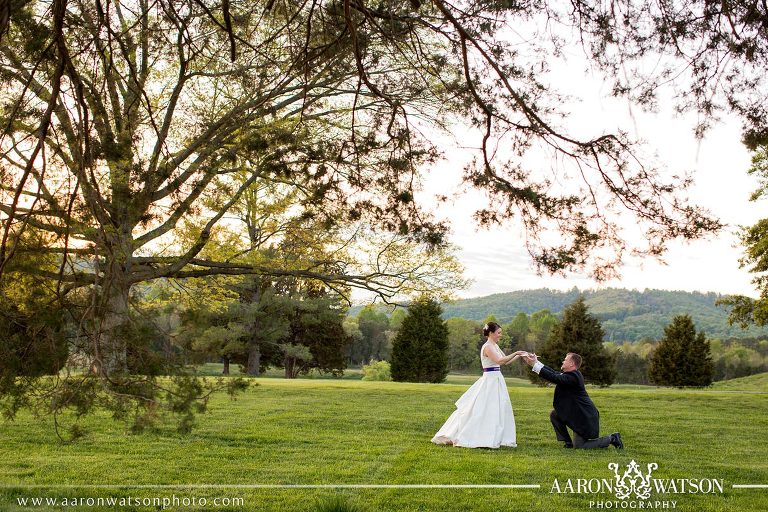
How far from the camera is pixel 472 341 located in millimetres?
77375

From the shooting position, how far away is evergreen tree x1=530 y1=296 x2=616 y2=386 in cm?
4500

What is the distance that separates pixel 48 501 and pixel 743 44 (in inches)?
272

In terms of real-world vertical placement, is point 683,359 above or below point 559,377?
→ above

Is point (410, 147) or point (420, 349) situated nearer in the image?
point (410, 147)

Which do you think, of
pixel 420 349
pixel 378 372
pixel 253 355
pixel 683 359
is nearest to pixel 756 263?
pixel 683 359

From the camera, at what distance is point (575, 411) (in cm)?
944

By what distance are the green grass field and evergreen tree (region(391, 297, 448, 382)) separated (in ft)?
110

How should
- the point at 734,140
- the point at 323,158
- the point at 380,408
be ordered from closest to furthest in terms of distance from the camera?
the point at 734,140 < the point at 323,158 < the point at 380,408

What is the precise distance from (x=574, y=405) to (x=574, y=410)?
0.21 feet

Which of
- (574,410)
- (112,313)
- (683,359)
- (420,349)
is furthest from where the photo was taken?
(420,349)

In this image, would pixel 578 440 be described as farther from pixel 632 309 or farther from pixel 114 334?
pixel 632 309

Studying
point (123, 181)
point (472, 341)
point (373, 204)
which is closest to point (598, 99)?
point (373, 204)

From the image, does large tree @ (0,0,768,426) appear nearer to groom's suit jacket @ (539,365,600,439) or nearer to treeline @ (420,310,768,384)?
groom's suit jacket @ (539,365,600,439)

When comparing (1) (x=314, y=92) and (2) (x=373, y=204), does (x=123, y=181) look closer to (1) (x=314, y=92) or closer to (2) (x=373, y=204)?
(2) (x=373, y=204)
